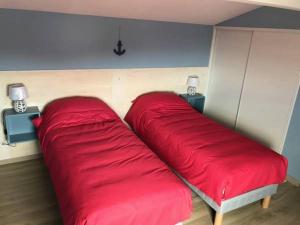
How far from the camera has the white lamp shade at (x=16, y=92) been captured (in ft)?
7.81

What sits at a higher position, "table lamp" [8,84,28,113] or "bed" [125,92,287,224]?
"table lamp" [8,84,28,113]

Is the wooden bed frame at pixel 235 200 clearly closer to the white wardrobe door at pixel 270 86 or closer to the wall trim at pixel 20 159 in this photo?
the white wardrobe door at pixel 270 86

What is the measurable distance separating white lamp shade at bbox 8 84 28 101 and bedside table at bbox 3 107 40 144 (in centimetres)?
19

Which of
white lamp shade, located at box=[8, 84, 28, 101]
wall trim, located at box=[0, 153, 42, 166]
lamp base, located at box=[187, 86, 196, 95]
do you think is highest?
white lamp shade, located at box=[8, 84, 28, 101]

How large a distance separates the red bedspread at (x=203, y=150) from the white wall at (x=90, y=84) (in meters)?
0.18

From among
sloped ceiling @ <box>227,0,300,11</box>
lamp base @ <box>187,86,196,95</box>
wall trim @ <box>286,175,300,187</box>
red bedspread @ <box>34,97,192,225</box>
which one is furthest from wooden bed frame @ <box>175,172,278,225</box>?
lamp base @ <box>187,86,196,95</box>

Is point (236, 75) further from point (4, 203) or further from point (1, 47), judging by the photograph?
point (4, 203)

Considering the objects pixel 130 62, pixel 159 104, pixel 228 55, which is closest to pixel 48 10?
pixel 130 62

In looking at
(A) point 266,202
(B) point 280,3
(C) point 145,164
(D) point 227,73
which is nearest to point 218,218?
(A) point 266,202

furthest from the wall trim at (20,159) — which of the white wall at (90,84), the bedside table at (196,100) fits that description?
the bedside table at (196,100)

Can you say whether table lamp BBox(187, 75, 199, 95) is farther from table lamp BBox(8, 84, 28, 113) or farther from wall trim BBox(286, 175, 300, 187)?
table lamp BBox(8, 84, 28, 113)

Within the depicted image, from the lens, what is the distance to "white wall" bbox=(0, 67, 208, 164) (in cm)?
262

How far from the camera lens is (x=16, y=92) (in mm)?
2381

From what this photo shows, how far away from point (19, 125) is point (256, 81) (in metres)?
2.78
